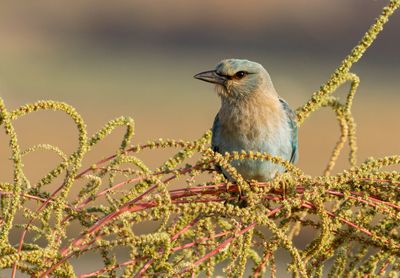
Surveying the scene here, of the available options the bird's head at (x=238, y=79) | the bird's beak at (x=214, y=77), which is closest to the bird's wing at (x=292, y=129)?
the bird's head at (x=238, y=79)

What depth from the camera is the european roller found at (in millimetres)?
3824

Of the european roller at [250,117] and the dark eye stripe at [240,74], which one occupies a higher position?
the dark eye stripe at [240,74]

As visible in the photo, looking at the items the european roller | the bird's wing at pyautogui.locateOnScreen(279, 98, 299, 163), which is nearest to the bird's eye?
the european roller

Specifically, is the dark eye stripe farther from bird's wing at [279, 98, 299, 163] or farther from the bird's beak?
bird's wing at [279, 98, 299, 163]

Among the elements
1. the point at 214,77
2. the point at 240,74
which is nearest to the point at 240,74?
the point at 240,74

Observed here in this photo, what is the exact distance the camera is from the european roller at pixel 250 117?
3824mm

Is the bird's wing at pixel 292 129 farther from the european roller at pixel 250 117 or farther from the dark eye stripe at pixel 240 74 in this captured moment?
the dark eye stripe at pixel 240 74

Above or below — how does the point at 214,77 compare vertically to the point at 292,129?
above

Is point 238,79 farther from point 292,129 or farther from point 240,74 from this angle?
point 292,129

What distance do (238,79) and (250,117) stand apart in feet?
0.65

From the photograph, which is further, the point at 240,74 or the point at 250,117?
the point at 240,74

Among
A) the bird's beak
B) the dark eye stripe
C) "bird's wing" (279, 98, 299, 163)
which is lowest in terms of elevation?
"bird's wing" (279, 98, 299, 163)

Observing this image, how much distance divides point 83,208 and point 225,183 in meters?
0.35

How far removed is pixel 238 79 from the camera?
405cm
